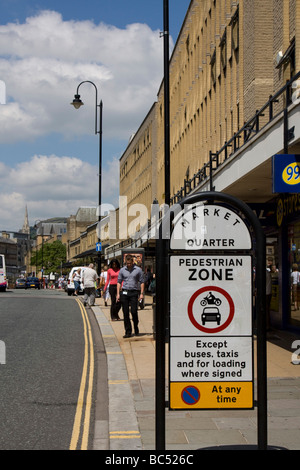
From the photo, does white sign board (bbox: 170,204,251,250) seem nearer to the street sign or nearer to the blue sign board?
the street sign

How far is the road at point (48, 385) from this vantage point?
611 centimetres

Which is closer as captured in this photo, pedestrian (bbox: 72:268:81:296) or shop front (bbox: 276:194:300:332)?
shop front (bbox: 276:194:300:332)

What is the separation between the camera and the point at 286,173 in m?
9.67

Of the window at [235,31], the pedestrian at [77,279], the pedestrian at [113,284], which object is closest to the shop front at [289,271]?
the pedestrian at [113,284]

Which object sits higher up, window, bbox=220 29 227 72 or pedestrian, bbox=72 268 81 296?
window, bbox=220 29 227 72

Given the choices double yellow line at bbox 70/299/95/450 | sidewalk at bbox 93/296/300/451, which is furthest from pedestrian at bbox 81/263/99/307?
sidewalk at bbox 93/296/300/451

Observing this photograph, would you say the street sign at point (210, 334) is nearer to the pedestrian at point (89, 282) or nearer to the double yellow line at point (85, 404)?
the double yellow line at point (85, 404)

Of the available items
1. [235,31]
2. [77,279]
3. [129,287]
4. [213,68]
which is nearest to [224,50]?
[235,31]

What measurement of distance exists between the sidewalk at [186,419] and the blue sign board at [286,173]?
9.06 ft

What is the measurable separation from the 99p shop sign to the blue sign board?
198 inches

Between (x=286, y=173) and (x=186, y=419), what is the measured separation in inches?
181

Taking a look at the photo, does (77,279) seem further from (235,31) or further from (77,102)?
(235,31)

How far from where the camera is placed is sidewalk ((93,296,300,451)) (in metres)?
5.71
